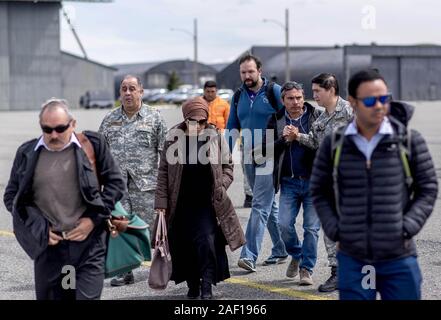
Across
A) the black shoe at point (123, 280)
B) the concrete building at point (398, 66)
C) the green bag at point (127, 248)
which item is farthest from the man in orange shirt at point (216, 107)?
the concrete building at point (398, 66)

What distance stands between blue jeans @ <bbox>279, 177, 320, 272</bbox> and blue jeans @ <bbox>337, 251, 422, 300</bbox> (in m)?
3.05

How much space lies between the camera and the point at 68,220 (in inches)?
217

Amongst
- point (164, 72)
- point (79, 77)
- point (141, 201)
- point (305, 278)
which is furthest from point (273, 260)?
point (164, 72)

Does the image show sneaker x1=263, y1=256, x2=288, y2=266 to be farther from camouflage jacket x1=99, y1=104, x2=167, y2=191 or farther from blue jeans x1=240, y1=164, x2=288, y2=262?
camouflage jacket x1=99, y1=104, x2=167, y2=191

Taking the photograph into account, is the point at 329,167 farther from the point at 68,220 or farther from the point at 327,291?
the point at 327,291

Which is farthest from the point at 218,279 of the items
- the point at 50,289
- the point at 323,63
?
the point at 323,63

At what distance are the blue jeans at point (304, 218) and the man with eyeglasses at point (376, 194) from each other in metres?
3.08

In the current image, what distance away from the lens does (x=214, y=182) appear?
7.59m

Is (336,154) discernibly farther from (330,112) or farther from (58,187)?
(330,112)

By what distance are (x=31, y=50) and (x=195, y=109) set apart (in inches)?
2637

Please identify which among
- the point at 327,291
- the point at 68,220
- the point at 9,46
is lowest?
the point at 327,291

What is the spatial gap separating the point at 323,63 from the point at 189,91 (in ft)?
53.6

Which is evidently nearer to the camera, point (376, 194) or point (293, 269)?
point (376, 194)

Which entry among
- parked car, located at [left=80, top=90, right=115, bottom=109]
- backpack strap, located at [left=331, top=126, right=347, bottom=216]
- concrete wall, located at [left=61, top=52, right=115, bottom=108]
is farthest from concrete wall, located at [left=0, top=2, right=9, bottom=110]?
backpack strap, located at [left=331, top=126, right=347, bottom=216]
